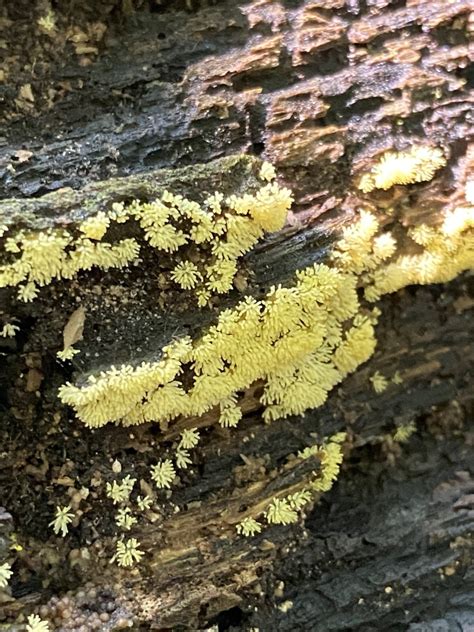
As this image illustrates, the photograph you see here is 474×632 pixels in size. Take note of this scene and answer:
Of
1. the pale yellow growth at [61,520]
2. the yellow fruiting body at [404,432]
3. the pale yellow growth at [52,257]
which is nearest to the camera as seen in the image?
the pale yellow growth at [52,257]

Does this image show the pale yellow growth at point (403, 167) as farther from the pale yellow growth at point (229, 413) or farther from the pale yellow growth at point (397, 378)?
the pale yellow growth at point (229, 413)

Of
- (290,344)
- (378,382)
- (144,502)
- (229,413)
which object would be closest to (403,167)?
(290,344)

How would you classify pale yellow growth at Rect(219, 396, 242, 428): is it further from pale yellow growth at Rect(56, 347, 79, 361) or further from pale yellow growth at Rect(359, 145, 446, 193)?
pale yellow growth at Rect(359, 145, 446, 193)

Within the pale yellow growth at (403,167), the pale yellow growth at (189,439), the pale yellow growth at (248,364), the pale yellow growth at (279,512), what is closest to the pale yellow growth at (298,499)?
the pale yellow growth at (279,512)

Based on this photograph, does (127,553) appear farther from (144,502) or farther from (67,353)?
(67,353)

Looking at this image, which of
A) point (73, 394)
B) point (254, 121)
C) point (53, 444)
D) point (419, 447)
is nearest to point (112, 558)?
point (53, 444)

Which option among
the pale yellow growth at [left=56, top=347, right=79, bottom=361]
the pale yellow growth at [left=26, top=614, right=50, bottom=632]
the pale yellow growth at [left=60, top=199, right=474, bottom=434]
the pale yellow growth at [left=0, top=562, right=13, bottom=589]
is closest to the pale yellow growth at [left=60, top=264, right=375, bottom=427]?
the pale yellow growth at [left=60, top=199, right=474, bottom=434]

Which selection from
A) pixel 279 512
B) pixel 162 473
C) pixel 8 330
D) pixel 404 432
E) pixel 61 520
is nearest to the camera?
pixel 8 330
